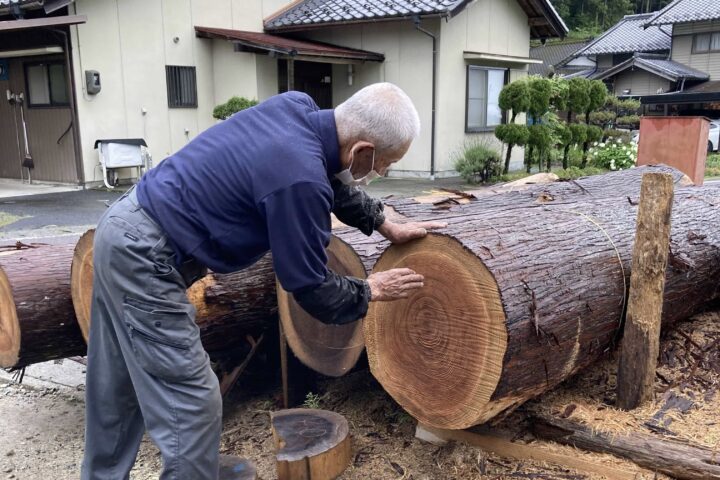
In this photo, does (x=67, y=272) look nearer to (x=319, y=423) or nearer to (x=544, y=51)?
(x=319, y=423)

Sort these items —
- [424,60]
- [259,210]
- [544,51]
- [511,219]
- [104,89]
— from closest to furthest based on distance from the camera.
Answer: [259,210] < [511,219] < [104,89] < [424,60] < [544,51]

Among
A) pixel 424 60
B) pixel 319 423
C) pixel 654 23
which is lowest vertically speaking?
pixel 319 423

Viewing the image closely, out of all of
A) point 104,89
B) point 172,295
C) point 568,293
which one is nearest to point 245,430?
point 172,295

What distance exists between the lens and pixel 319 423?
2953mm

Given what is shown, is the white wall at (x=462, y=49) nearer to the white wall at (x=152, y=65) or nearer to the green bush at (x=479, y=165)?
the green bush at (x=479, y=165)

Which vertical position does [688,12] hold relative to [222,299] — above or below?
above

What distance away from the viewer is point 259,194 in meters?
1.93

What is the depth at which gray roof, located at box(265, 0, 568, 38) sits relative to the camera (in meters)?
11.7

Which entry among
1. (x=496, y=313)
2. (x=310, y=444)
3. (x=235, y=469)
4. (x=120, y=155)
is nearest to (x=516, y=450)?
(x=496, y=313)

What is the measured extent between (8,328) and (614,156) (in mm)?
11777

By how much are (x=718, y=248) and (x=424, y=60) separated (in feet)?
30.7

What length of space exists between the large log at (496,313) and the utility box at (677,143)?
20.3ft

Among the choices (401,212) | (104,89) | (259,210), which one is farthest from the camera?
(104,89)

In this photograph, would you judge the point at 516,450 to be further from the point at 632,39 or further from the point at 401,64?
the point at 632,39
